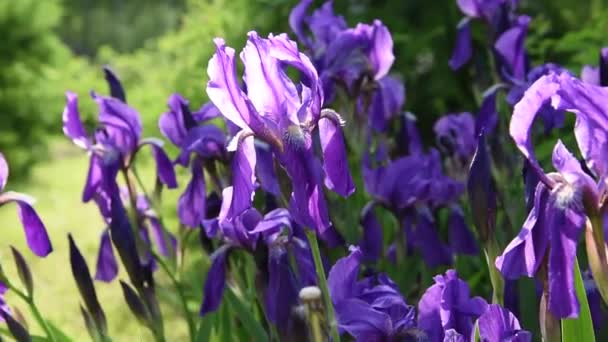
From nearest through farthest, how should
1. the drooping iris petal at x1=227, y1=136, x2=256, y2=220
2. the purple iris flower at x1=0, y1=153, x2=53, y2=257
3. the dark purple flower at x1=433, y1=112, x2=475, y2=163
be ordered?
the drooping iris petal at x1=227, y1=136, x2=256, y2=220, the purple iris flower at x1=0, y1=153, x2=53, y2=257, the dark purple flower at x1=433, y1=112, x2=475, y2=163

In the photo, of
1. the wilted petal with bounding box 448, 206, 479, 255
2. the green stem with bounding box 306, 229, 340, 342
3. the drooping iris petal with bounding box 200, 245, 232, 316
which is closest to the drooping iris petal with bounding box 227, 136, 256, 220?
the green stem with bounding box 306, 229, 340, 342

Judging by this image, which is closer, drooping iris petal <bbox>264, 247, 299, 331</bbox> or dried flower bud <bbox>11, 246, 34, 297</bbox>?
drooping iris petal <bbox>264, 247, 299, 331</bbox>

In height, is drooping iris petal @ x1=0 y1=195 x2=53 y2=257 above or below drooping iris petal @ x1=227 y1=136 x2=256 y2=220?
above

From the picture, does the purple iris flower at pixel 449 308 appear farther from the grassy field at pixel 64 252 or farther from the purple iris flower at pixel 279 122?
the grassy field at pixel 64 252

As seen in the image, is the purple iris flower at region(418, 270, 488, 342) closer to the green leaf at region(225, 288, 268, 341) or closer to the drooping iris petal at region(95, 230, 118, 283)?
the green leaf at region(225, 288, 268, 341)

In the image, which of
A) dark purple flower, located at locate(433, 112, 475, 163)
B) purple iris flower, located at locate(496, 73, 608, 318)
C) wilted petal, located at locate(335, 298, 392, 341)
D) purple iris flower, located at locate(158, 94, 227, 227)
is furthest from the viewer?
dark purple flower, located at locate(433, 112, 475, 163)

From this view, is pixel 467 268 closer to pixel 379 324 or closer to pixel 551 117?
pixel 551 117

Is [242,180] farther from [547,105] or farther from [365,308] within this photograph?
[547,105]
